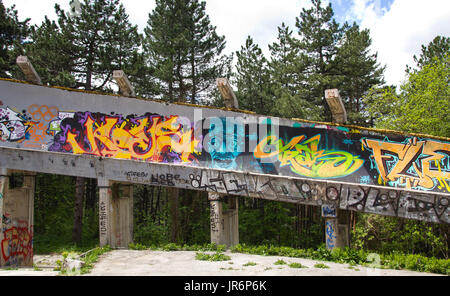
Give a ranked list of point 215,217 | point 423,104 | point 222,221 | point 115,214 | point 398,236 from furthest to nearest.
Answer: point 398,236 → point 423,104 → point 115,214 → point 222,221 → point 215,217

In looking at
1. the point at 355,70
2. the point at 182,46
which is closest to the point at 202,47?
the point at 182,46

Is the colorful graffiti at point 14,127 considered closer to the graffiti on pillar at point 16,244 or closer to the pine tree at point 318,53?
the graffiti on pillar at point 16,244

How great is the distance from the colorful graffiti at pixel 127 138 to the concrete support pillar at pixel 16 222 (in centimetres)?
207

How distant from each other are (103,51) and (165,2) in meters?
6.32

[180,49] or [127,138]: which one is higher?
[180,49]

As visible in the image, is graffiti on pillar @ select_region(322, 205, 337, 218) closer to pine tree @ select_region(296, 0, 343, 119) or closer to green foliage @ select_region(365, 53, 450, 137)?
green foliage @ select_region(365, 53, 450, 137)

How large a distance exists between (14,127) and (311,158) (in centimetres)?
1183

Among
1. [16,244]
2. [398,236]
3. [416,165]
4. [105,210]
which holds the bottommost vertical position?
[398,236]

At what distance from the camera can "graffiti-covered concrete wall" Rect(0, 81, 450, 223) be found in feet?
41.0

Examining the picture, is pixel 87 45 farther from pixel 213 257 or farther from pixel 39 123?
pixel 213 257

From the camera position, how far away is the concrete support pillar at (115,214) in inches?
558

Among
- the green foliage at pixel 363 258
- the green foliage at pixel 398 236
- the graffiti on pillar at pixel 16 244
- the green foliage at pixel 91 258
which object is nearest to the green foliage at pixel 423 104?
the green foliage at pixel 398 236

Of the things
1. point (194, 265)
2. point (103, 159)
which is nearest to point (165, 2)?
point (103, 159)

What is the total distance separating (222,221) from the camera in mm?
14086
